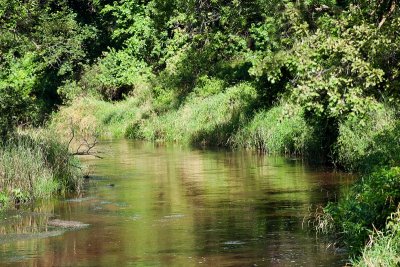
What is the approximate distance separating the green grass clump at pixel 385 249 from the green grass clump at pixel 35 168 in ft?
32.4

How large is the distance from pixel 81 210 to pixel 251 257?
6.41 m

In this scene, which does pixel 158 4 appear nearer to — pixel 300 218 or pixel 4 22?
pixel 4 22

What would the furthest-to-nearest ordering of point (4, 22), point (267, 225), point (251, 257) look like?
point (4, 22)
point (267, 225)
point (251, 257)

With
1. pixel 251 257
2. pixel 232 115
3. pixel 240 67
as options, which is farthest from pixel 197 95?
pixel 251 257

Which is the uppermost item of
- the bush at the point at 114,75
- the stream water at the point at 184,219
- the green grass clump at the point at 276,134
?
the bush at the point at 114,75

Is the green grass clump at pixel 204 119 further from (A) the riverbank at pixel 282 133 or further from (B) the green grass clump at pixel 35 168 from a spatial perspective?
(B) the green grass clump at pixel 35 168

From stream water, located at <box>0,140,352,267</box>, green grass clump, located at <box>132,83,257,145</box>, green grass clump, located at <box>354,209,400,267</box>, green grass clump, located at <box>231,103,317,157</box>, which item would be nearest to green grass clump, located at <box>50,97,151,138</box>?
green grass clump, located at <box>132,83,257,145</box>

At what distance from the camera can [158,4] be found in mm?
35219

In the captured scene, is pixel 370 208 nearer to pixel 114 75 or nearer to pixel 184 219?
pixel 184 219

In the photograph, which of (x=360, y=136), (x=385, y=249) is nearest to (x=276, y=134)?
(x=360, y=136)

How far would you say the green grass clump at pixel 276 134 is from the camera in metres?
28.4

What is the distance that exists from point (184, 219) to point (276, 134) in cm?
1321

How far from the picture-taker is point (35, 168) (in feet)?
66.8

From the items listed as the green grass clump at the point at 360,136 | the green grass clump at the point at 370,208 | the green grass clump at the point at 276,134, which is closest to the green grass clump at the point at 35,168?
the green grass clump at the point at 276,134
